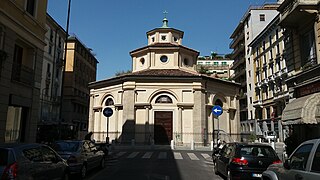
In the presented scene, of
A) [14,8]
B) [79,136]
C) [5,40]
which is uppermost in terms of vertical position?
[14,8]

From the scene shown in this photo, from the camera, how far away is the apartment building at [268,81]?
141 ft

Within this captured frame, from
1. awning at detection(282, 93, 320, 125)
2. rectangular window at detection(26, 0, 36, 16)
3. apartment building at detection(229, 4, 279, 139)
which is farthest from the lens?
apartment building at detection(229, 4, 279, 139)

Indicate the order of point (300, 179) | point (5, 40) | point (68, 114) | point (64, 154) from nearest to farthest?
point (300, 179) < point (64, 154) < point (5, 40) < point (68, 114)

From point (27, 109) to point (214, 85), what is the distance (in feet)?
70.3

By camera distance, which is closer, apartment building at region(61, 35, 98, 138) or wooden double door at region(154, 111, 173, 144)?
wooden double door at region(154, 111, 173, 144)

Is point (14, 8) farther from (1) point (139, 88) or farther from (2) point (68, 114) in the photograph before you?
(2) point (68, 114)

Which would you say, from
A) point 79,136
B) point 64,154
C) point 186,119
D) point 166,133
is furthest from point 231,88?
point 64,154

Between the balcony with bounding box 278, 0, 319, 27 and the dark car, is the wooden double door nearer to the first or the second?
the balcony with bounding box 278, 0, 319, 27

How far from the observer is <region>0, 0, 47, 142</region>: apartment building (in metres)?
12.8

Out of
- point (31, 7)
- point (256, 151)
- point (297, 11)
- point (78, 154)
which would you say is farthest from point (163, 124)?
point (256, 151)

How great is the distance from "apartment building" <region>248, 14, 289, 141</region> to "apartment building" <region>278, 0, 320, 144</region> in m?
24.4

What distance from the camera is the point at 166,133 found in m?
29.4

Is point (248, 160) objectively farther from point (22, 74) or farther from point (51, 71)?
point (51, 71)

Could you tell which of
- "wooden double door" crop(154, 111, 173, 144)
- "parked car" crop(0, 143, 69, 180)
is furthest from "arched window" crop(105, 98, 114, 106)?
"parked car" crop(0, 143, 69, 180)
